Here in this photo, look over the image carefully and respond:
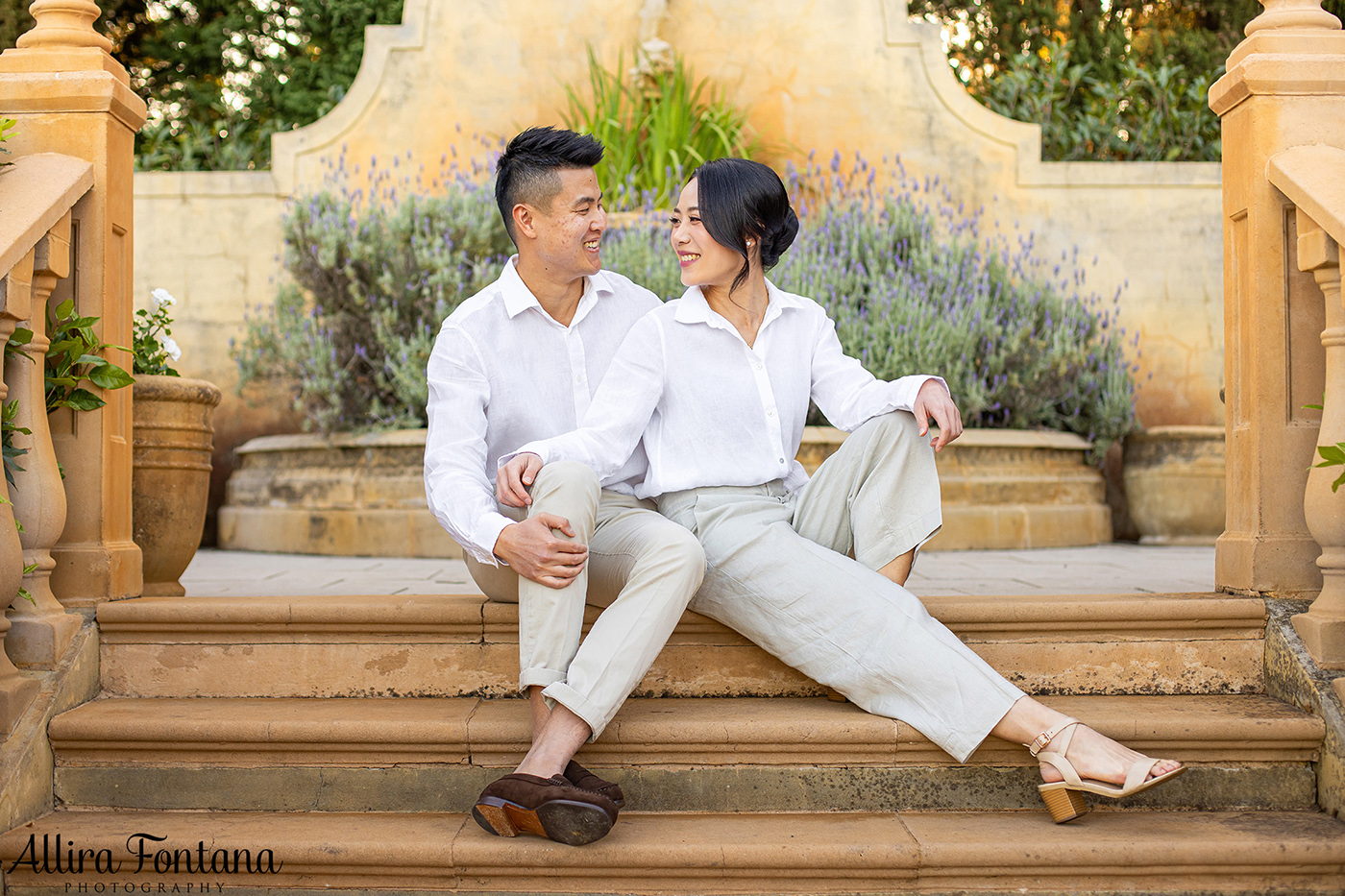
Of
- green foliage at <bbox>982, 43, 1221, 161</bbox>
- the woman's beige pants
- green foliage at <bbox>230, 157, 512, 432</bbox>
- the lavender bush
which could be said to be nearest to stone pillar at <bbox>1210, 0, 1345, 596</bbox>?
the woman's beige pants

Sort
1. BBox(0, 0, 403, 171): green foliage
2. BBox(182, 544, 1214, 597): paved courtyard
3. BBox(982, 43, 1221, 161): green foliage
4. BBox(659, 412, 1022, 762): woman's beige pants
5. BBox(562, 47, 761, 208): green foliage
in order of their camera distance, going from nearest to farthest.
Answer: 1. BBox(659, 412, 1022, 762): woman's beige pants
2. BBox(182, 544, 1214, 597): paved courtyard
3. BBox(562, 47, 761, 208): green foliage
4. BBox(982, 43, 1221, 161): green foliage
5. BBox(0, 0, 403, 171): green foliage

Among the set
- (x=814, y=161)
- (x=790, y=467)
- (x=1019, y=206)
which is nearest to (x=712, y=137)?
(x=814, y=161)

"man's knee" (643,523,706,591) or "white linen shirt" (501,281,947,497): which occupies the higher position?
"white linen shirt" (501,281,947,497)

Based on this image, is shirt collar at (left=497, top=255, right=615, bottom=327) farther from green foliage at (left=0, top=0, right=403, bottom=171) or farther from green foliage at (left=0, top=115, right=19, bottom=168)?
green foliage at (left=0, top=0, right=403, bottom=171)

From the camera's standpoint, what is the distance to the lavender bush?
16.2 feet

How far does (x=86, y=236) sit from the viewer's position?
2.35 m

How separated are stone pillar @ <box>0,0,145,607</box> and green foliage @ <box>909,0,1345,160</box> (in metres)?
5.77

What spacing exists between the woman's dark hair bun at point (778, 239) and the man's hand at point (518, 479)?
738 millimetres

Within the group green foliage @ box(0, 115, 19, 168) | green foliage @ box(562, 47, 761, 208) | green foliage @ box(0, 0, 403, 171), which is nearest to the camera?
green foliage @ box(0, 115, 19, 168)

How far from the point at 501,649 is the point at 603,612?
0.40 metres

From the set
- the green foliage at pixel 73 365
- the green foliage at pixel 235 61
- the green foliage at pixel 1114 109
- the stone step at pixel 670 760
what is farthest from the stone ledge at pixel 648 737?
the green foliage at pixel 235 61

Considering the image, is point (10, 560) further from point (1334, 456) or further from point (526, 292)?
point (1334, 456)

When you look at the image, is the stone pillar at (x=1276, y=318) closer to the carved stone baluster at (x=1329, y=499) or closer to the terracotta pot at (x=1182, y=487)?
the carved stone baluster at (x=1329, y=499)

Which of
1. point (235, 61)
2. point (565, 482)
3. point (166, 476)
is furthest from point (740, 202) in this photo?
point (235, 61)
